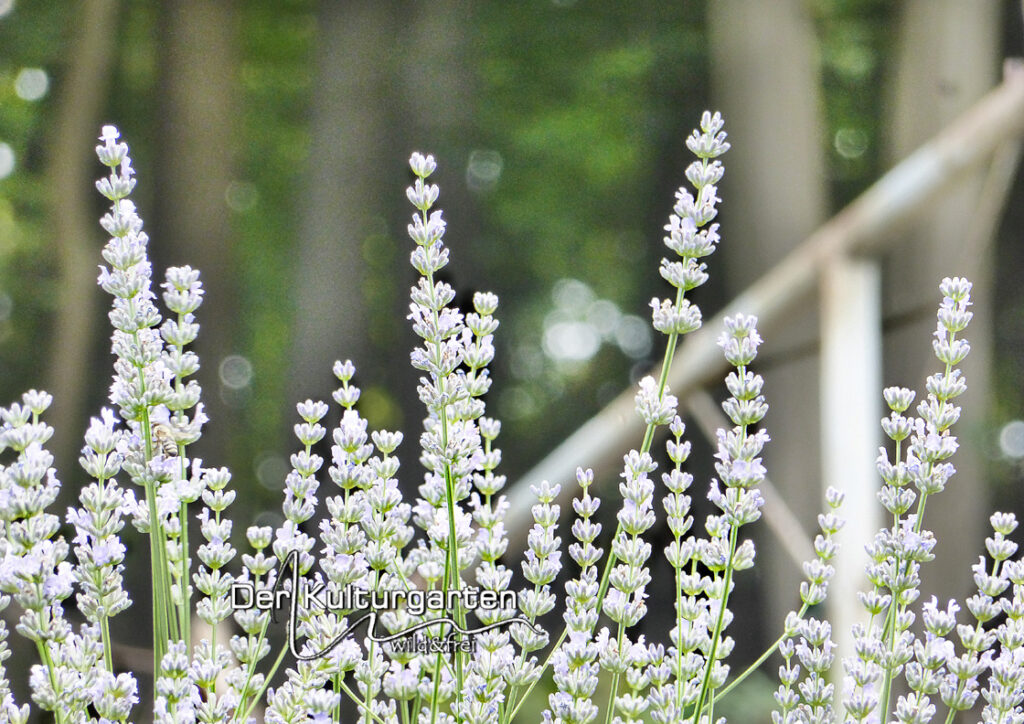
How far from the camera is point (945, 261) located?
2291mm

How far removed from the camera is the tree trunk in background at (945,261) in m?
2.22

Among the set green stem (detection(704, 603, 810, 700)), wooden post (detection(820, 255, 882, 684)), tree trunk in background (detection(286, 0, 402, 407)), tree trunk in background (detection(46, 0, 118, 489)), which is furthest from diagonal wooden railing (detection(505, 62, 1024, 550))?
tree trunk in background (detection(46, 0, 118, 489))

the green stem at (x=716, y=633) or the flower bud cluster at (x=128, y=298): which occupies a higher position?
the flower bud cluster at (x=128, y=298)

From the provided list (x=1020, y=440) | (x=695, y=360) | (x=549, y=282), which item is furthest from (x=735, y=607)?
(x=695, y=360)

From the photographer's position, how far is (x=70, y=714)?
376 millimetres

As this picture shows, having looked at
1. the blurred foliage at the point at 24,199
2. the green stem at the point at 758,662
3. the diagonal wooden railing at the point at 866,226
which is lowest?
the green stem at the point at 758,662

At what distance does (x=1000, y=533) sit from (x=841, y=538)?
2.77 feet

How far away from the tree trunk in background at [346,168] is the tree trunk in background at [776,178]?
42.4 inches

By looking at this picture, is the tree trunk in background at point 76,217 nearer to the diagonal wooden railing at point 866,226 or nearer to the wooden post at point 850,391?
the diagonal wooden railing at point 866,226

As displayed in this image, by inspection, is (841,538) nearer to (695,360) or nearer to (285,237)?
(695,360)

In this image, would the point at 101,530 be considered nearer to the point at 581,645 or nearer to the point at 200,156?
the point at 581,645

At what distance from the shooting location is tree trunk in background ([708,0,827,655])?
272 centimetres

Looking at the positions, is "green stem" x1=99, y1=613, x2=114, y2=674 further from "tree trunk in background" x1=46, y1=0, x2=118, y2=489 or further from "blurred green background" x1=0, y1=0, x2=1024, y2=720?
"tree trunk in background" x1=46, y1=0, x2=118, y2=489

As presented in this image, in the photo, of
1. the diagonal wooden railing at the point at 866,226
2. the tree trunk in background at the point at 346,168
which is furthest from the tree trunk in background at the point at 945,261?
the tree trunk in background at the point at 346,168
